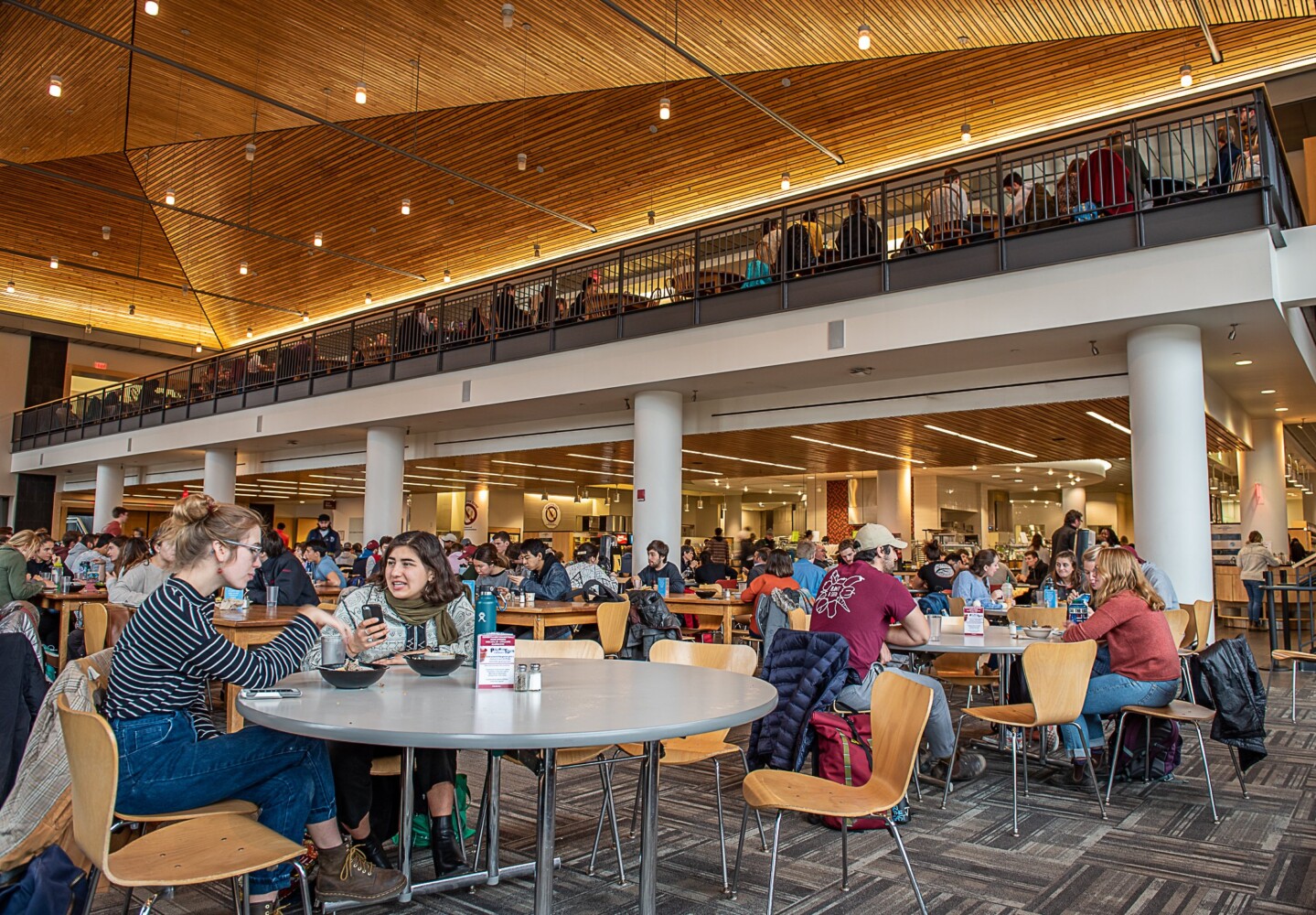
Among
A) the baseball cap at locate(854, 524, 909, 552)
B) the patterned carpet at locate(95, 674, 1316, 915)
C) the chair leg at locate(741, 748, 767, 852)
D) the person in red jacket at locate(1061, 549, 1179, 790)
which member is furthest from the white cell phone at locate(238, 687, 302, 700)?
the baseball cap at locate(854, 524, 909, 552)

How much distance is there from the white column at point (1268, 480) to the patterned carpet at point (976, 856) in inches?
372

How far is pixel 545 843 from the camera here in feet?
7.37

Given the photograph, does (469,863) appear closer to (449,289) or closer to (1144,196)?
(1144,196)

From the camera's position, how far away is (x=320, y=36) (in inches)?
381

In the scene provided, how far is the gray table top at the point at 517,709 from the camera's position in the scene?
76.4 inches

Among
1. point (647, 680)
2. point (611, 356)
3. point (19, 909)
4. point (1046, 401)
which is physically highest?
point (611, 356)

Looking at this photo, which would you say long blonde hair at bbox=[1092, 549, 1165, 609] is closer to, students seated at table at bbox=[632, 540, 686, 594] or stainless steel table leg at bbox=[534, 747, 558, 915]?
stainless steel table leg at bbox=[534, 747, 558, 915]

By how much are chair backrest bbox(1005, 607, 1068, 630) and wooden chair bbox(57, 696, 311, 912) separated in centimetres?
482

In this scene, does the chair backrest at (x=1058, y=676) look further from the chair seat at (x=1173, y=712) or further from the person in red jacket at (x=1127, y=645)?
the chair seat at (x=1173, y=712)

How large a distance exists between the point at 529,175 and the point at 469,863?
1164cm

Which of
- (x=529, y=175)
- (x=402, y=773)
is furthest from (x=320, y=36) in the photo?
(x=402, y=773)

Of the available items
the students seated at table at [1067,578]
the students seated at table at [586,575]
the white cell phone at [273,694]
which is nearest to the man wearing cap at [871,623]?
the white cell phone at [273,694]

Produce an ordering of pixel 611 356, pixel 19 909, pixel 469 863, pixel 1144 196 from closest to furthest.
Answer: pixel 19 909 → pixel 469 863 → pixel 1144 196 → pixel 611 356

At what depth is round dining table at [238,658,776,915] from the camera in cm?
196
